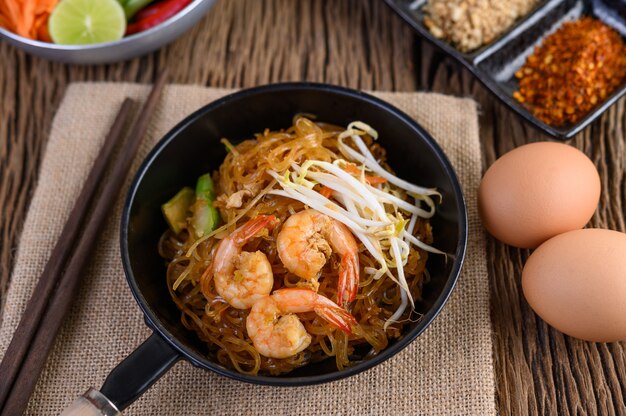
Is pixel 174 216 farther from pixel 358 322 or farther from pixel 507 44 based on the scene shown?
pixel 507 44

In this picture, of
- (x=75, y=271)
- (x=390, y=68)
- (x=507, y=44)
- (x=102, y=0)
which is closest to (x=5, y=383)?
(x=75, y=271)

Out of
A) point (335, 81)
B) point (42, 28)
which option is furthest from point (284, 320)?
point (42, 28)

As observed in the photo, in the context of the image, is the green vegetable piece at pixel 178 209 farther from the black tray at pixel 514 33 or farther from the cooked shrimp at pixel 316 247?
the black tray at pixel 514 33

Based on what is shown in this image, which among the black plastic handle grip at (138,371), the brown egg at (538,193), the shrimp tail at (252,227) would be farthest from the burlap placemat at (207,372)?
the shrimp tail at (252,227)

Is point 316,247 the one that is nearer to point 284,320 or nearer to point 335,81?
point 284,320

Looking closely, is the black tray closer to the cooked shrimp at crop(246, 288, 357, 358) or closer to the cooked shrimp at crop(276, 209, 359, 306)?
the cooked shrimp at crop(276, 209, 359, 306)

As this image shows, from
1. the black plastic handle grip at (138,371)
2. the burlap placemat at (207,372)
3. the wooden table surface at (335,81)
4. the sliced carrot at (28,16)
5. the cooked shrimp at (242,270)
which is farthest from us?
the sliced carrot at (28,16)
